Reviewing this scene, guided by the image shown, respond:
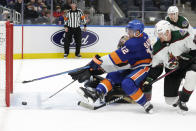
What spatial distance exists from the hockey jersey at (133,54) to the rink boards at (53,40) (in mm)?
4565

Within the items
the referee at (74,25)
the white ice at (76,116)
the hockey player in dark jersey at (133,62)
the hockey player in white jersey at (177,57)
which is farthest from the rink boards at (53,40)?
the hockey player in dark jersey at (133,62)

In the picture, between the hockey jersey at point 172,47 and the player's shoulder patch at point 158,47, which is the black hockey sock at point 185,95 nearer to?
the hockey jersey at point 172,47

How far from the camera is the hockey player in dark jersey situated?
133 inches

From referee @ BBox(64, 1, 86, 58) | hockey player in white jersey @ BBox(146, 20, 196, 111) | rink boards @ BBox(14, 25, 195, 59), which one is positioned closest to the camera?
hockey player in white jersey @ BBox(146, 20, 196, 111)

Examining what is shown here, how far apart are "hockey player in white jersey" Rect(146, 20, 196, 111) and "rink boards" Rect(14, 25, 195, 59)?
14.5ft

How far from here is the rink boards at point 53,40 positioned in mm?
7855

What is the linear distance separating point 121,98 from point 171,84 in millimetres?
515

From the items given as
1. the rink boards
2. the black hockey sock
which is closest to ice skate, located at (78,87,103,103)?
the black hockey sock

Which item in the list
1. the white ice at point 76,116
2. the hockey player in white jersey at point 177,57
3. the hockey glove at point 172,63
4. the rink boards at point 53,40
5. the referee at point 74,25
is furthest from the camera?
the referee at point 74,25

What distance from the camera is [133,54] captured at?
341 cm

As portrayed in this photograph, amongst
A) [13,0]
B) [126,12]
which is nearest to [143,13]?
[126,12]

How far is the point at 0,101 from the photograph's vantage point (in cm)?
369

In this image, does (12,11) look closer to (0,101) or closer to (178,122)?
(0,101)

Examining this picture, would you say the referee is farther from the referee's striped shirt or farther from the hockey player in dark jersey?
the hockey player in dark jersey
